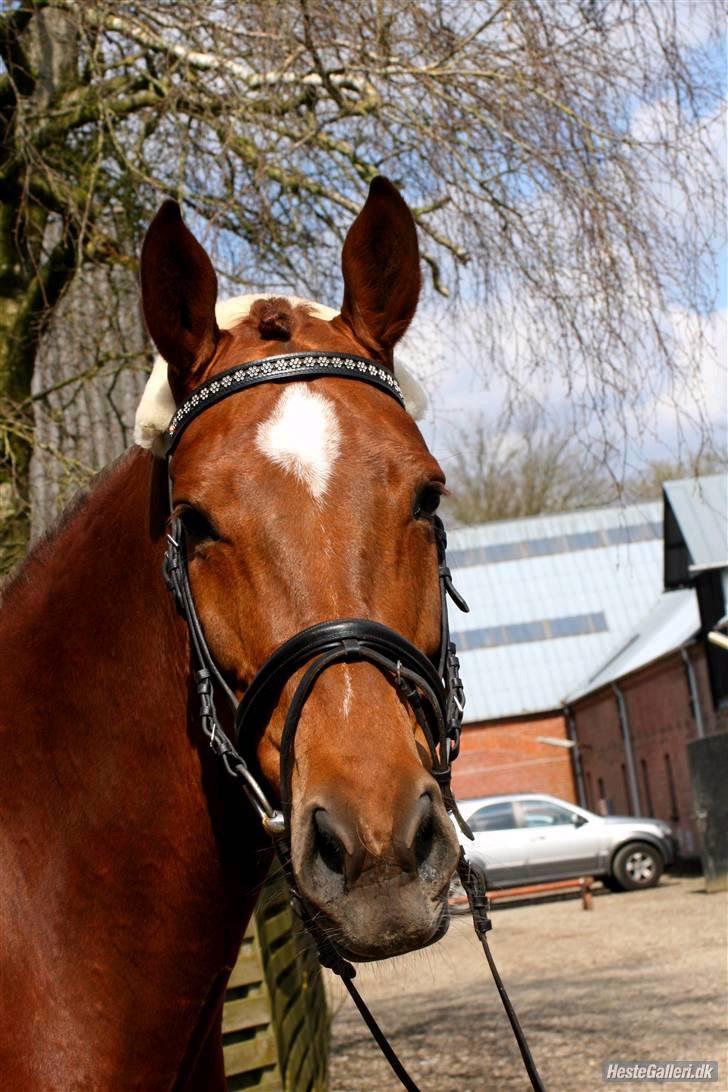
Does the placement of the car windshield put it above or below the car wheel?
above

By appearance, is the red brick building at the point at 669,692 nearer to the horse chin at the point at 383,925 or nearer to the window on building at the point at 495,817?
the window on building at the point at 495,817

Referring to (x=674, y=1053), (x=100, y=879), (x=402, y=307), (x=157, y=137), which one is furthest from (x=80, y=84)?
(x=674, y=1053)

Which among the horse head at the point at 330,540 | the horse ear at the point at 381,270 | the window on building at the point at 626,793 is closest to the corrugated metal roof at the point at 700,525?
the window on building at the point at 626,793

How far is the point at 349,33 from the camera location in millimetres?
5520

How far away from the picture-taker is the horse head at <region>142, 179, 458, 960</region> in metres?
2.01

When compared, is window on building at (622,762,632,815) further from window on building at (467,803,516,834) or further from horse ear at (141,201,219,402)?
horse ear at (141,201,219,402)

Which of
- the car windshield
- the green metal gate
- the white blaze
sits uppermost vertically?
the white blaze

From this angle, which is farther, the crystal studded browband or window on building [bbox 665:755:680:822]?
window on building [bbox 665:755:680:822]

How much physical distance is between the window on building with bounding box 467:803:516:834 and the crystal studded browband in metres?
20.3

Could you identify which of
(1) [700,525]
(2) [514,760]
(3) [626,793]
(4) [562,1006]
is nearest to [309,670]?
(4) [562,1006]

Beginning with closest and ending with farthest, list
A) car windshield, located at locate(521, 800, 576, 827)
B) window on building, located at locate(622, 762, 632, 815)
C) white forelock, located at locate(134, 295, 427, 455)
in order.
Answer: white forelock, located at locate(134, 295, 427, 455), car windshield, located at locate(521, 800, 576, 827), window on building, located at locate(622, 762, 632, 815)

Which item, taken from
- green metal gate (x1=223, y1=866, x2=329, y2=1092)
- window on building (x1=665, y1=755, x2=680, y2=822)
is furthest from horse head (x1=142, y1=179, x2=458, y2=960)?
window on building (x1=665, y1=755, x2=680, y2=822)

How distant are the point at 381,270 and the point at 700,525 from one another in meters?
22.1

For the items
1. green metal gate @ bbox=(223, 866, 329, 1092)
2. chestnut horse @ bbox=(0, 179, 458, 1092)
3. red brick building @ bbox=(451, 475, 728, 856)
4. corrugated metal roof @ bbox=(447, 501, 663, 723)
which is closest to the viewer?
chestnut horse @ bbox=(0, 179, 458, 1092)
